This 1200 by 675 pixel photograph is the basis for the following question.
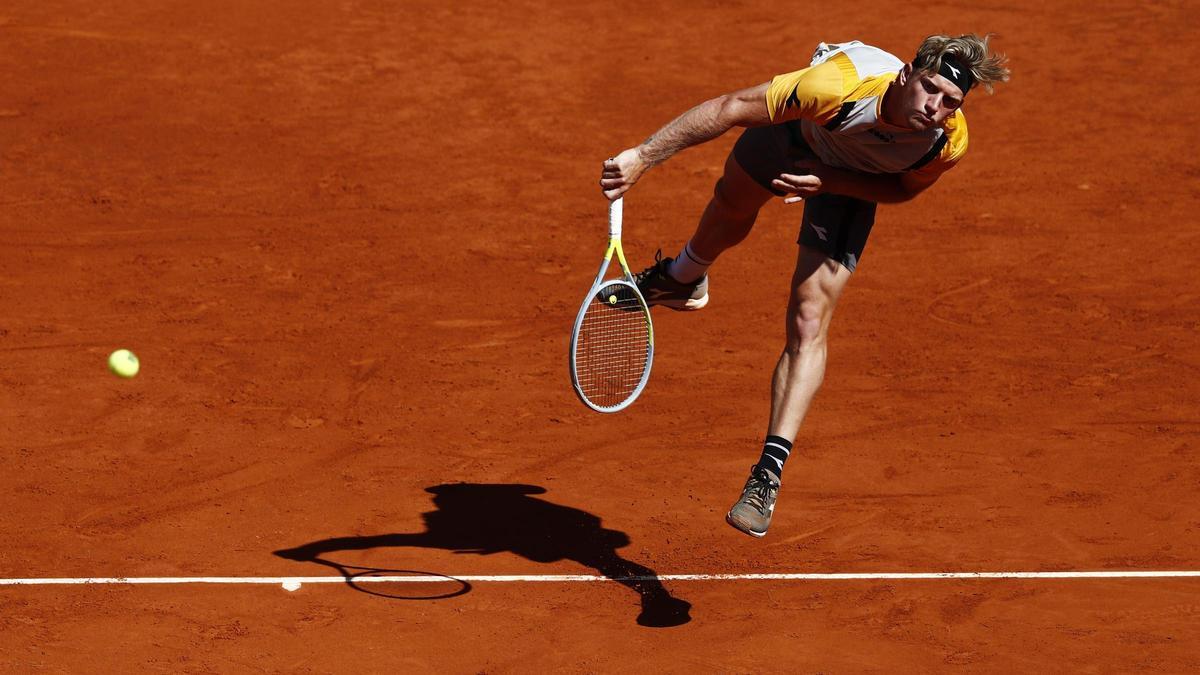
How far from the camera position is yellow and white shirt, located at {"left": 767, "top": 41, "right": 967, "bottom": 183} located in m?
7.16

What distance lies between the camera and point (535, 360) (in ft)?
34.6

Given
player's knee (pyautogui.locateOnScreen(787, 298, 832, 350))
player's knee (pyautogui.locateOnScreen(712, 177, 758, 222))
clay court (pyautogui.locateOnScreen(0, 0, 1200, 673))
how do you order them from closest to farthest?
clay court (pyautogui.locateOnScreen(0, 0, 1200, 673)), player's knee (pyautogui.locateOnScreen(787, 298, 832, 350)), player's knee (pyautogui.locateOnScreen(712, 177, 758, 222))

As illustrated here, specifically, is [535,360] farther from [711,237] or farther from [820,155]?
[820,155]

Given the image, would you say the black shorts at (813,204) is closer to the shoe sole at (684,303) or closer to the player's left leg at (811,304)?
the player's left leg at (811,304)

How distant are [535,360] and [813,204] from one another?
10.3 ft

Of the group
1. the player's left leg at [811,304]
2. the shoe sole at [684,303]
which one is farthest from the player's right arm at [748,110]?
the shoe sole at [684,303]

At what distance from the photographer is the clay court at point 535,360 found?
7.63 meters

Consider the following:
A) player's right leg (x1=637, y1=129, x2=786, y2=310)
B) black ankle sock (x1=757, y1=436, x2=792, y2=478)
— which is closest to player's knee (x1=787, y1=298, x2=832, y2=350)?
black ankle sock (x1=757, y1=436, x2=792, y2=478)

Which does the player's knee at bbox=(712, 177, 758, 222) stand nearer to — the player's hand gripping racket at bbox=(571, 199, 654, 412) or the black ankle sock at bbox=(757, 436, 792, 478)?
the player's hand gripping racket at bbox=(571, 199, 654, 412)

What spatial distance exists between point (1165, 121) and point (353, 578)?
9.97 meters

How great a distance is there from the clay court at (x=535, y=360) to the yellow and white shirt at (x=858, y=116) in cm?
209

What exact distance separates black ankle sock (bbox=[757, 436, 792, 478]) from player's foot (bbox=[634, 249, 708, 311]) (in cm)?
152

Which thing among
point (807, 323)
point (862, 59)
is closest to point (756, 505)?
point (807, 323)

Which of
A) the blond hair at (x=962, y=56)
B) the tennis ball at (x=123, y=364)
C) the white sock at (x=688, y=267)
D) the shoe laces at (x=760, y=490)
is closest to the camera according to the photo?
the blond hair at (x=962, y=56)
